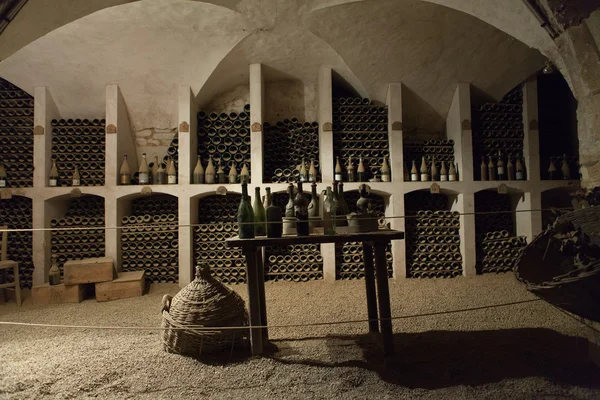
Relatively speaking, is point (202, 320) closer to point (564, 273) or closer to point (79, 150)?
point (564, 273)

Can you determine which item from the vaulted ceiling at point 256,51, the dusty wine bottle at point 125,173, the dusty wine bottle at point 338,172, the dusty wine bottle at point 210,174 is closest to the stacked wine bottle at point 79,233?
the dusty wine bottle at point 125,173

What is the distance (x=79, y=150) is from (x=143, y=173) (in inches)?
47.8

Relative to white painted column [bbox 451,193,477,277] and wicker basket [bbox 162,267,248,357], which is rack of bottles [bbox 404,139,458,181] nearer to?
white painted column [bbox 451,193,477,277]

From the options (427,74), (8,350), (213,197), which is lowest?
(8,350)

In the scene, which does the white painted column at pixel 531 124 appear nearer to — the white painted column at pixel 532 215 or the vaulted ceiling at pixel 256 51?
the vaulted ceiling at pixel 256 51

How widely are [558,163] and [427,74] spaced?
2932 millimetres

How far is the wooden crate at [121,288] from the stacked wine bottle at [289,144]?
8.74 feet

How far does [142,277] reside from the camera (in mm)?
5258

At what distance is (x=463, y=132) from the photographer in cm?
597

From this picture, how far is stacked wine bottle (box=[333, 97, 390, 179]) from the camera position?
6.18m

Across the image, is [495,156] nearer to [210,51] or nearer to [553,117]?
[553,117]

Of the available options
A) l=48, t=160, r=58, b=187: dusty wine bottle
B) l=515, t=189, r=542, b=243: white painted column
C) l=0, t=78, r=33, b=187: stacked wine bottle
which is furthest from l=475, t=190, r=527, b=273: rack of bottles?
l=0, t=78, r=33, b=187: stacked wine bottle

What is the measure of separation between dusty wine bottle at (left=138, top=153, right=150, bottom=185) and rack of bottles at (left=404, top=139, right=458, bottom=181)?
4.43 meters

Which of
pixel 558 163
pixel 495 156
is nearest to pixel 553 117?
pixel 558 163
